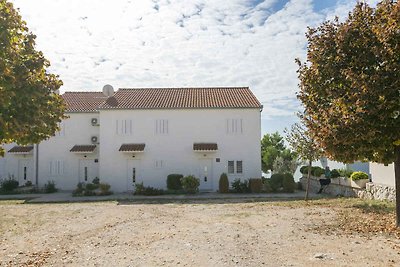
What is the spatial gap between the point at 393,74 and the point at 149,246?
23.8 feet

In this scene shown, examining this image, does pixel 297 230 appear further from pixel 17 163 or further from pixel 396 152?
pixel 17 163

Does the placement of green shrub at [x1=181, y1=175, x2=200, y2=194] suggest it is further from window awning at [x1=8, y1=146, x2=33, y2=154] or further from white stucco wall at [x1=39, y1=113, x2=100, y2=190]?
window awning at [x1=8, y1=146, x2=33, y2=154]

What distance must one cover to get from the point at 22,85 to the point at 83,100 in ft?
78.8

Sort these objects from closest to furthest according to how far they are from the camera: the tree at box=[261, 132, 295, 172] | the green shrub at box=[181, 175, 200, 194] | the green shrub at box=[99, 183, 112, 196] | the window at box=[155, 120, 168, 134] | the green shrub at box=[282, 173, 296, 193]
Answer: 1. the green shrub at box=[181, 175, 200, 194]
2. the green shrub at box=[282, 173, 296, 193]
3. the green shrub at box=[99, 183, 112, 196]
4. the window at box=[155, 120, 168, 134]
5. the tree at box=[261, 132, 295, 172]

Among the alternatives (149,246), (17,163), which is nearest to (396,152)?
(149,246)

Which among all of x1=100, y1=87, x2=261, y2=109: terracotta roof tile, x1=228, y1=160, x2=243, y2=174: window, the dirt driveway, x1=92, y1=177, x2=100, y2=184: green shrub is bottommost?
the dirt driveway

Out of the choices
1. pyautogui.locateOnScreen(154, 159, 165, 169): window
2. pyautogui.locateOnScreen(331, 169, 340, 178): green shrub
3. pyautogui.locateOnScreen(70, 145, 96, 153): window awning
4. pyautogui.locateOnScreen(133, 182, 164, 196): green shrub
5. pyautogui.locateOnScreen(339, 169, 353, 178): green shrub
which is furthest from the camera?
pyautogui.locateOnScreen(70, 145, 96, 153): window awning

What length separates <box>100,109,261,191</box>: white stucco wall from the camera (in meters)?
26.5

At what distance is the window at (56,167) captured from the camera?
2875 centimetres

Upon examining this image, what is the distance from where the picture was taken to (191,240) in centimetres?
979

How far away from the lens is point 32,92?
7.98 meters

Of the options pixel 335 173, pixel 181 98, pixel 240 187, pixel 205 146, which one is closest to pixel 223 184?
pixel 240 187

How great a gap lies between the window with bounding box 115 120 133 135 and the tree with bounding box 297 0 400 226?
17298 millimetres

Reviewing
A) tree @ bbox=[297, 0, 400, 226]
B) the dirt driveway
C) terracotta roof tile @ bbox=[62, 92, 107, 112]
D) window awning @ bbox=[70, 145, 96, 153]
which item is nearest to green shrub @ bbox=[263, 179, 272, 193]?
the dirt driveway
